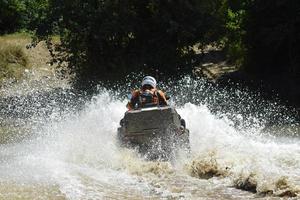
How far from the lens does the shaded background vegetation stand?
23672 millimetres

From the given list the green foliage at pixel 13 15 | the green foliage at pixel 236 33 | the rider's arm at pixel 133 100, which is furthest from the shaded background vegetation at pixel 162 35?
the green foliage at pixel 13 15

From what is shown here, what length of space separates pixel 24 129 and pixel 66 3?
20.8 ft

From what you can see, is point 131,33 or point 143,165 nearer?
point 143,165

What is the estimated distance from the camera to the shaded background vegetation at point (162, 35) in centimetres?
2367

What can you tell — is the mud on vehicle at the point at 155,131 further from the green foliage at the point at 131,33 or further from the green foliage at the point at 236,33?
the green foliage at the point at 236,33

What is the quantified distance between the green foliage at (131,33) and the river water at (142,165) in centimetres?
589

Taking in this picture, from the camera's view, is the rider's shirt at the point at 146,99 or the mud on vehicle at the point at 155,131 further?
the rider's shirt at the point at 146,99

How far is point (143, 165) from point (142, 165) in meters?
0.02

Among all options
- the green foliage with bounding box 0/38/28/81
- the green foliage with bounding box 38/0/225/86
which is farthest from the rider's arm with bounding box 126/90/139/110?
the green foliage with bounding box 0/38/28/81

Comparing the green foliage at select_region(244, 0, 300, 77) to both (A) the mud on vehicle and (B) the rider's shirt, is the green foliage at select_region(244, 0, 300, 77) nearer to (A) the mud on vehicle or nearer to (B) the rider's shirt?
(B) the rider's shirt

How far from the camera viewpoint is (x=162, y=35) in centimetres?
2464

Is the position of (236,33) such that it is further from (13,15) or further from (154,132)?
(13,15)

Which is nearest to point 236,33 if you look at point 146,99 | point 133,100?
point 133,100

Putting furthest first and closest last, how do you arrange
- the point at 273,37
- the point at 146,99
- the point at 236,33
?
the point at 236,33, the point at 273,37, the point at 146,99
